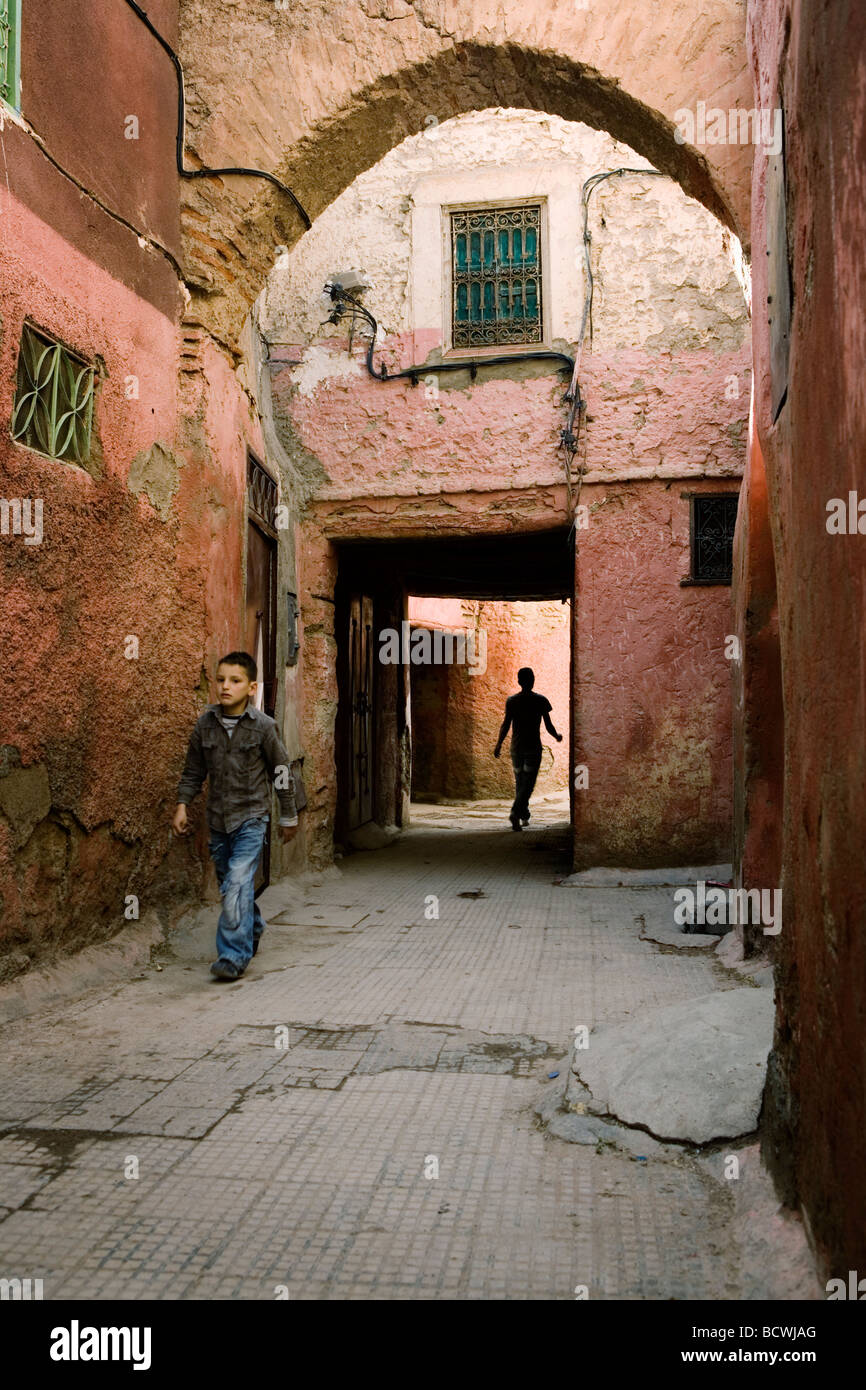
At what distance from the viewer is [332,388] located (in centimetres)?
815

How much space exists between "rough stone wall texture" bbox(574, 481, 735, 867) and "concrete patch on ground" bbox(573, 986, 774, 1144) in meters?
4.22

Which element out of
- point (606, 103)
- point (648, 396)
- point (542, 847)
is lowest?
point (542, 847)

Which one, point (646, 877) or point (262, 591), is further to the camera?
point (646, 877)

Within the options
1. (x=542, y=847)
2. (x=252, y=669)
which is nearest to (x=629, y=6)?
(x=252, y=669)

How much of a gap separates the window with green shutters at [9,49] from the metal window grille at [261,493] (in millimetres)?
2748

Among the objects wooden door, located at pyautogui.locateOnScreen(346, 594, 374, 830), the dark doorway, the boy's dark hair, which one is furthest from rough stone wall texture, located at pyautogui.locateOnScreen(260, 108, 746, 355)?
the boy's dark hair

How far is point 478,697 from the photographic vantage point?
17516mm

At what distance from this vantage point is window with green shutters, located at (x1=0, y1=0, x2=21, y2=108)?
12.9 feet

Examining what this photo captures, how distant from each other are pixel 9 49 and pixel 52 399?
132 centimetres

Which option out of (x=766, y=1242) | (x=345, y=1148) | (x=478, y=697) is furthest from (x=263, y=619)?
(x=478, y=697)

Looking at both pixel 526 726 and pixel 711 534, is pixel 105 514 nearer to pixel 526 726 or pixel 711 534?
pixel 711 534

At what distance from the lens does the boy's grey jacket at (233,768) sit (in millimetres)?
5000
